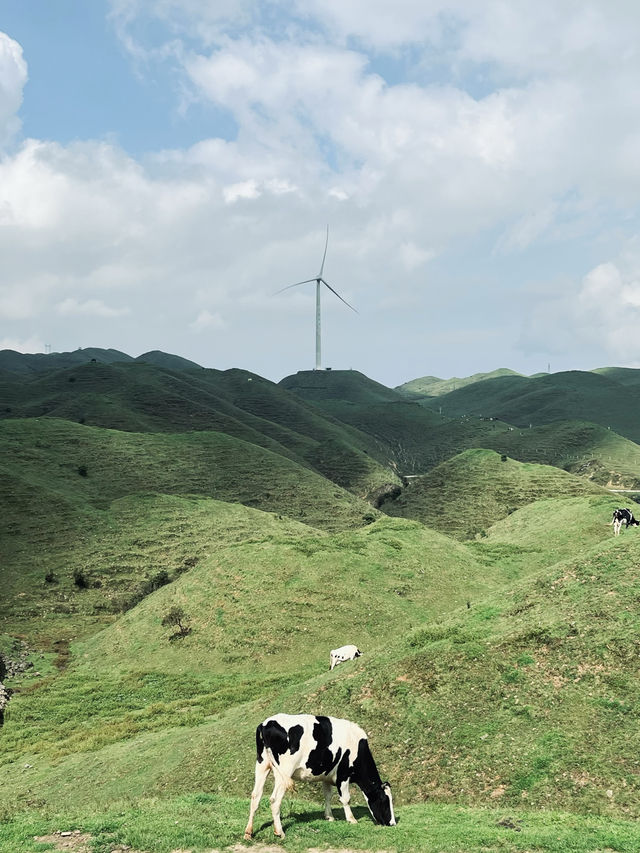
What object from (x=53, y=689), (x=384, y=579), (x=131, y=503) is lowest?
(x=53, y=689)

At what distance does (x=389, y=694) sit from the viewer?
89.3ft

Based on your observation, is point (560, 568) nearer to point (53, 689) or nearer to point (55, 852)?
point (55, 852)

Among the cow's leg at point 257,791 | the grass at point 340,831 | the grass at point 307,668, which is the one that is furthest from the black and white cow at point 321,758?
the grass at point 307,668

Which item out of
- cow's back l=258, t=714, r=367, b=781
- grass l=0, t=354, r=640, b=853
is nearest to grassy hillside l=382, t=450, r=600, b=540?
grass l=0, t=354, r=640, b=853

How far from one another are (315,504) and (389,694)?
3879 inches

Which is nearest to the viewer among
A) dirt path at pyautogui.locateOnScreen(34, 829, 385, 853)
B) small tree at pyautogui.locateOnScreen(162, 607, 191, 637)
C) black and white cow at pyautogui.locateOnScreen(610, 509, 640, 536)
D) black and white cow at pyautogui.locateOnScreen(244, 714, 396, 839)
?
dirt path at pyautogui.locateOnScreen(34, 829, 385, 853)

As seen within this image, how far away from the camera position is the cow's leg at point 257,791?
1708cm

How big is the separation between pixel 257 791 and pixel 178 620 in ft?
132

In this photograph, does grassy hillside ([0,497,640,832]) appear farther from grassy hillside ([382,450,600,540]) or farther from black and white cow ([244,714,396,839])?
grassy hillside ([382,450,600,540])

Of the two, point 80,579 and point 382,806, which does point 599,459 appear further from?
point 382,806

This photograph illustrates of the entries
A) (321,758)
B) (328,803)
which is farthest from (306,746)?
(328,803)

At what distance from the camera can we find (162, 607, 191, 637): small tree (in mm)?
55044

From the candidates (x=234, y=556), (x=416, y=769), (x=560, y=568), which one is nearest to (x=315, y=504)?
(x=234, y=556)

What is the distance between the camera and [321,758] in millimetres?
18672
